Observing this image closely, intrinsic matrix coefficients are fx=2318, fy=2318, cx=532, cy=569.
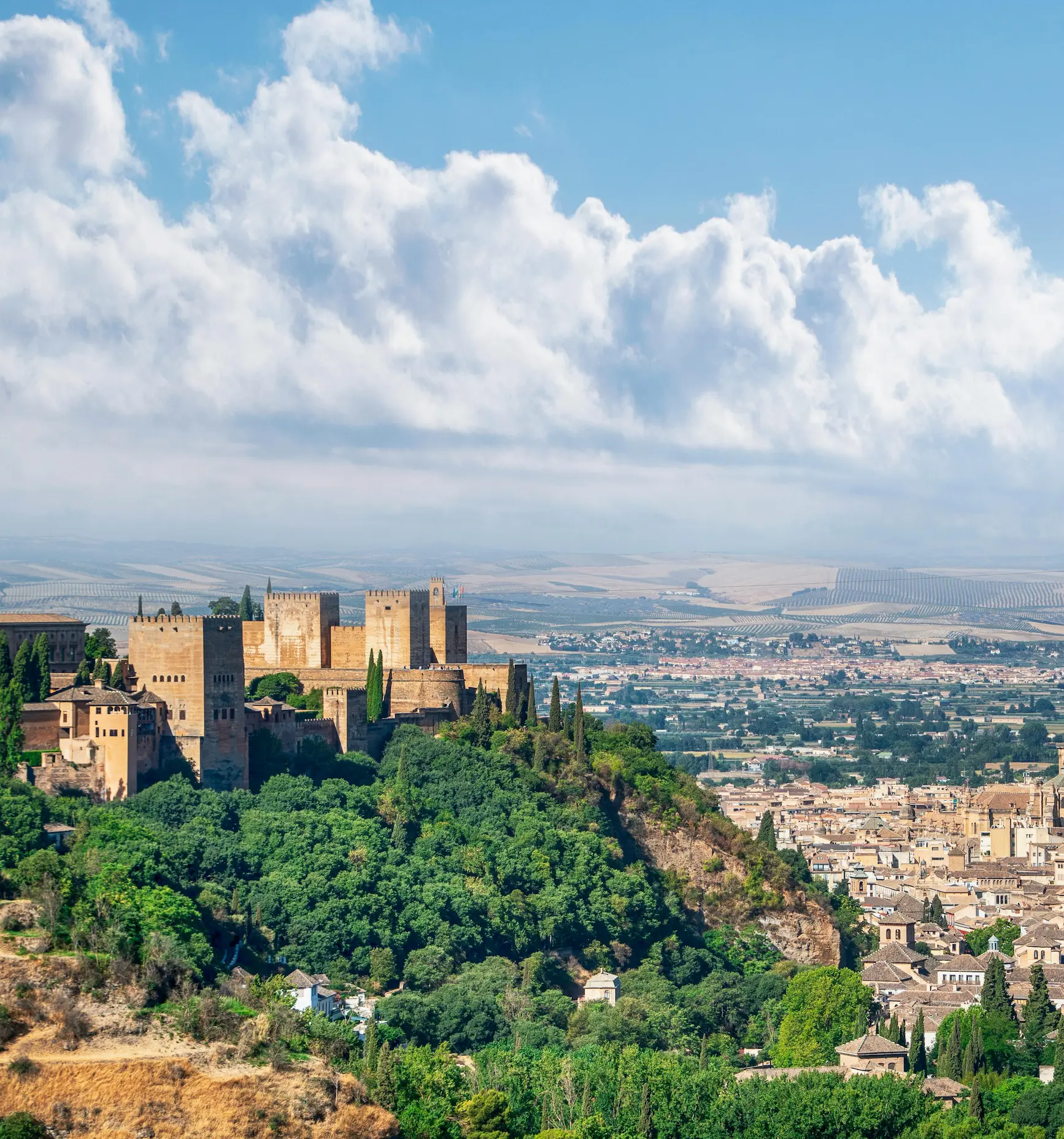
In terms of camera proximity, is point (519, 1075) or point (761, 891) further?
point (761, 891)

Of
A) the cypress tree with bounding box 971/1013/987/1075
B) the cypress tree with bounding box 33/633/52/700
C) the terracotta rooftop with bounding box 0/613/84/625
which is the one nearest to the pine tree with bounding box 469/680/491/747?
the terracotta rooftop with bounding box 0/613/84/625

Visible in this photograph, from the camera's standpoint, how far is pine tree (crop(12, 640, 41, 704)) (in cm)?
5244

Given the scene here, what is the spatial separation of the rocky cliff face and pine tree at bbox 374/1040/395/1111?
67.4 feet

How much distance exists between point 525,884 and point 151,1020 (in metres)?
20.4

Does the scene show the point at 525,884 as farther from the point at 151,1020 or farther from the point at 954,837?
the point at 954,837

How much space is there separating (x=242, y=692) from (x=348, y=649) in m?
9.35

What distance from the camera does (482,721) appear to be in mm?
62375

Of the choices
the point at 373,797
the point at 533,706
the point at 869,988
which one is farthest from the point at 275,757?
the point at 869,988

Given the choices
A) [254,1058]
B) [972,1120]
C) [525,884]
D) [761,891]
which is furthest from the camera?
[761,891]

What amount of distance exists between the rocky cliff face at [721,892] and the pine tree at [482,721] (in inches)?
171

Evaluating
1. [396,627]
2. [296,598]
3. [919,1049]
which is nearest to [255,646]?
[296,598]

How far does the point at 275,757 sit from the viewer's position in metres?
56.5

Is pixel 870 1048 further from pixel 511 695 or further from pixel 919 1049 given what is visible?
pixel 511 695

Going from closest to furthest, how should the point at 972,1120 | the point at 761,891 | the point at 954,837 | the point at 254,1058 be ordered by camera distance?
the point at 254,1058, the point at 972,1120, the point at 761,891, the point at 954,837
